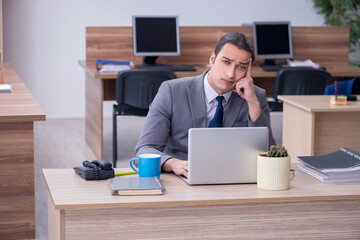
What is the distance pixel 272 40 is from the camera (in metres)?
5.59

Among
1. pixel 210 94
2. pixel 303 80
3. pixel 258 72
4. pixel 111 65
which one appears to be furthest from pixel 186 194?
pixel 258 72

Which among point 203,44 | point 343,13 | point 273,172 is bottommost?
point 273,172

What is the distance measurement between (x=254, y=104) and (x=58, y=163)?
2916mm

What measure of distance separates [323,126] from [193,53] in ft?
6.60

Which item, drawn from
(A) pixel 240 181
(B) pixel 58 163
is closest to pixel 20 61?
(B) pixel 58 163

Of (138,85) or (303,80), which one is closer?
(138,85)

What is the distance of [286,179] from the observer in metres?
1.94

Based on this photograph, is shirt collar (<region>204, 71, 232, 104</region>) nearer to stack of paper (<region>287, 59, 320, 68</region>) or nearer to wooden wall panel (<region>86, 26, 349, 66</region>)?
wooden wall panel (<region>86, 26, 349, 66</region>)

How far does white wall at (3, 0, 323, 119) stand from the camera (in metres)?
6.88

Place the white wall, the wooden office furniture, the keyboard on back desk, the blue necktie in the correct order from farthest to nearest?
the white wall, the wooden office furniture, the keyboard on back desk, the blue necktie

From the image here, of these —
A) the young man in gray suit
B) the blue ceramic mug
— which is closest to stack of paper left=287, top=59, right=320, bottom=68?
the young man in gray suit

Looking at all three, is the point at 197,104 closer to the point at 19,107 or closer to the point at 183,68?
the point at 19,107

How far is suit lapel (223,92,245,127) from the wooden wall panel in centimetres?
304

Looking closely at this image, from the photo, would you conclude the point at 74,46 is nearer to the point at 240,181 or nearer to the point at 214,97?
the point at 214,97
